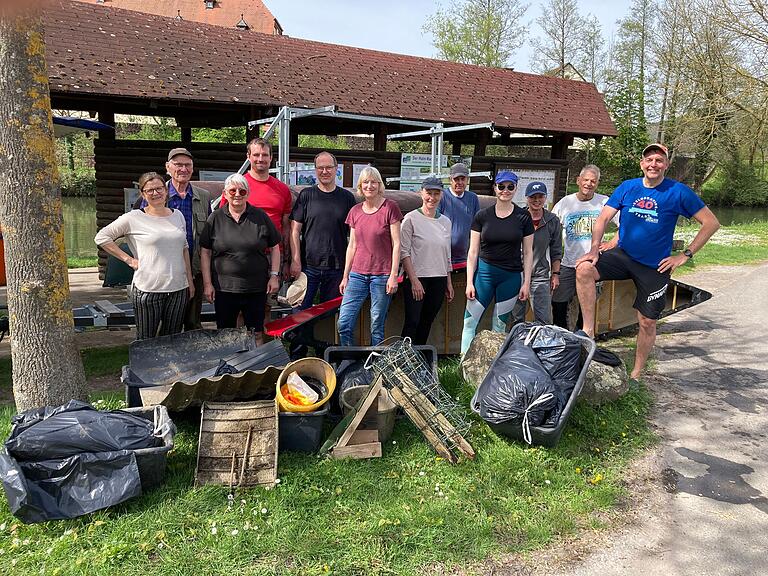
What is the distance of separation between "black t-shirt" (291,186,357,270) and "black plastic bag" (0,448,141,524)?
2291 mm

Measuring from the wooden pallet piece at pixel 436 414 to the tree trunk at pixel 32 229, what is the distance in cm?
220

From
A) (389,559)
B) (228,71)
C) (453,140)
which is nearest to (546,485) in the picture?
(389,559)

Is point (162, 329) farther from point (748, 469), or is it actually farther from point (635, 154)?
point (635, 154)

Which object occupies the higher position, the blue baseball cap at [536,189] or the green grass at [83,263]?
the blue baseball cap at [536,189]

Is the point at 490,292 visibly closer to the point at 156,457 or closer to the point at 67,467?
the point at 156,457

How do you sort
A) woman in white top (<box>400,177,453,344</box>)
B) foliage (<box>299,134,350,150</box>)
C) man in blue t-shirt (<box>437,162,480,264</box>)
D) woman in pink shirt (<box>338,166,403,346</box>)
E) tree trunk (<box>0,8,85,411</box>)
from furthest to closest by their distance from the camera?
1. foliage (<box>299,134,350,150</box>)
2. man in blue t-shirt (<box>437,162,480,264</box>)
3. woman in white top (<box>400,177,453,344</box>)
4. woman in pink shirt (<box>338,166,403,346</box>)
5. tree trunk (<box>0,8,85,411</box>)

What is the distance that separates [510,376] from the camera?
415cm

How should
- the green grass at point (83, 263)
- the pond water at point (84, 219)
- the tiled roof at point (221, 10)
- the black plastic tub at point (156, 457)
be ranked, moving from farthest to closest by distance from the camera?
the tiled roof at point (221, 10) < the pond water at point (84, 219) < the green grass at point (83, 263) < the black plastic tub at point (156, 457)

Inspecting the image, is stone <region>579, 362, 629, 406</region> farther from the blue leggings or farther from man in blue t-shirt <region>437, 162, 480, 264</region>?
man in blue t-shirt <region>437, 162, 480, 264</region>

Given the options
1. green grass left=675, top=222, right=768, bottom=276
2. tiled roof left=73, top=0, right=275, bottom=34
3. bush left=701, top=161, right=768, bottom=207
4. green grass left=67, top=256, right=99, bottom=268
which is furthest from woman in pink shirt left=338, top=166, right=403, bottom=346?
tiled roof left=73, top=0, right=275, bottom=34

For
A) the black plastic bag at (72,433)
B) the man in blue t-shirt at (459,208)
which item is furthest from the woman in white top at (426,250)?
the black plastic bag at (72,433)

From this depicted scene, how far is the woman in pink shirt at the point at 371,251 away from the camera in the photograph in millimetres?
4777

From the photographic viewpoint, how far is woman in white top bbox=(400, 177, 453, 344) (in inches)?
198

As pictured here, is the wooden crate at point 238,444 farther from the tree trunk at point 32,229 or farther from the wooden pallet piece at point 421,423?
the tree trunk at point 32,229
